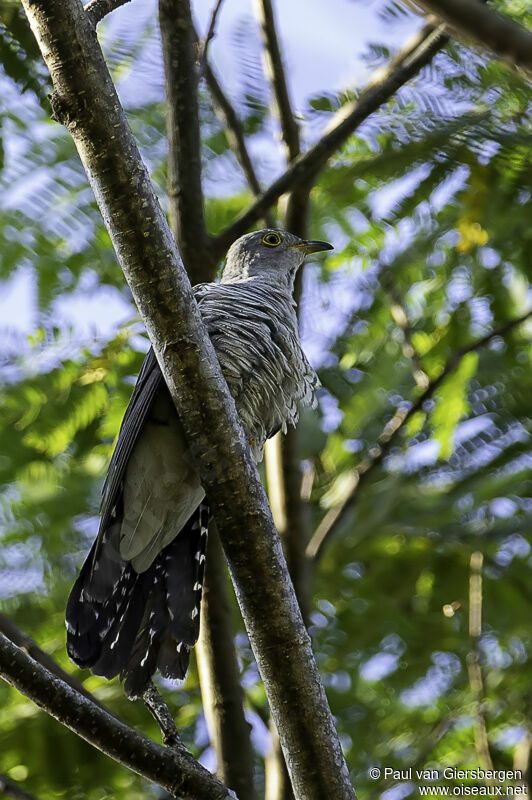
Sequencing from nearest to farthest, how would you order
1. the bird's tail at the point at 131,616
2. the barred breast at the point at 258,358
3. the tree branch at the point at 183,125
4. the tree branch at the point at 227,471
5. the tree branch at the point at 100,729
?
1. the tree branch at the point at 100,729
2. the tree branch at the point at 227,471
3. the bird's tail at the point at 131,616
4. the barred breast at the point at 258,358
5. the tree branch at the point at 183,125

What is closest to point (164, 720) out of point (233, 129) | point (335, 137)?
point (335, 137)

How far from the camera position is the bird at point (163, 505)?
10.6 ft

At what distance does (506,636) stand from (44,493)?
2079 mm

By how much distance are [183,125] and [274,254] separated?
1.01 m

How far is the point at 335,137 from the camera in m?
3.68

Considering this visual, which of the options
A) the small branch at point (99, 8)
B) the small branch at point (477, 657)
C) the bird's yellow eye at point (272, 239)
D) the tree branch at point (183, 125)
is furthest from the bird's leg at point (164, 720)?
the bird's yellow eye at point (272, 239)

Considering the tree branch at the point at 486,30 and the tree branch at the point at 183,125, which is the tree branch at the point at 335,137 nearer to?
the tree branch at the point at 183,125

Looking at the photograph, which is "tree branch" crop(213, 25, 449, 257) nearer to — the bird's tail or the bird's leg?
the bird's tail

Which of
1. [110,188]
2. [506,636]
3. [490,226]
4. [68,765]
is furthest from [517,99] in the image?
[68,765]

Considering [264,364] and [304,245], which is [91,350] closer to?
[264,364]

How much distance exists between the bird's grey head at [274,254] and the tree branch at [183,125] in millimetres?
670

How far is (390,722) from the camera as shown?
13.3ft

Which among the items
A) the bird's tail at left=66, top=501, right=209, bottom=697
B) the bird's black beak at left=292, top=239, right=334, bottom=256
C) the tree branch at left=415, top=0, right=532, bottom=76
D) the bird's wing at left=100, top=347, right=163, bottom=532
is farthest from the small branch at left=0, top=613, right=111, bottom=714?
the bird's black beak at left=292, top=239, right=334, bottom=256

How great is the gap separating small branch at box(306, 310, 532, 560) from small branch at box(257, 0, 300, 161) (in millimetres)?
1297
